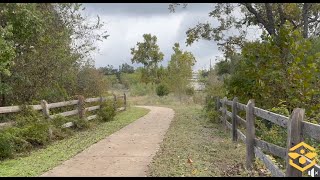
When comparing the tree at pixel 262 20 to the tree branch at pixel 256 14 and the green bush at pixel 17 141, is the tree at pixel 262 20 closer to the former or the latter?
the tree branch at pixel 256 14

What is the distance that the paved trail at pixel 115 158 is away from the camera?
7.70m

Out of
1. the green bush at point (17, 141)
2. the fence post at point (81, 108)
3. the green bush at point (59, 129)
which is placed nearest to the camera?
the green bush at point (17, 141)

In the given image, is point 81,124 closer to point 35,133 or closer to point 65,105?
point 65,105

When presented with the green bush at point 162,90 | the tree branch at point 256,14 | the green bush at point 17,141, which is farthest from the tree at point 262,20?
the green bush at point 162,90

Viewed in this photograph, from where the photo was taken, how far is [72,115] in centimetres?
1591

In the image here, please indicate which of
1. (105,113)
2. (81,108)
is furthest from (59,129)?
(105,113)

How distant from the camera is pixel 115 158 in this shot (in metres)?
9.07

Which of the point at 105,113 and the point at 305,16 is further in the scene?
the point at 105,113

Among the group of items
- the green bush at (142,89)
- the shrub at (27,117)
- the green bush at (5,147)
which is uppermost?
the shrub at (27,117)

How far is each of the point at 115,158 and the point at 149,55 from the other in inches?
1809

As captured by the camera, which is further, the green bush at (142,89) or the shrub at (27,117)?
the green bush at (142,89)

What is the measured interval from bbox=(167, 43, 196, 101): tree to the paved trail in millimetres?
27414

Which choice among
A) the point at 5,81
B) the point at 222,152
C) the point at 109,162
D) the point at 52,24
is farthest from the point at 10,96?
the point at 222,152

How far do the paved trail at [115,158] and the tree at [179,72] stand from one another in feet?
89.9
